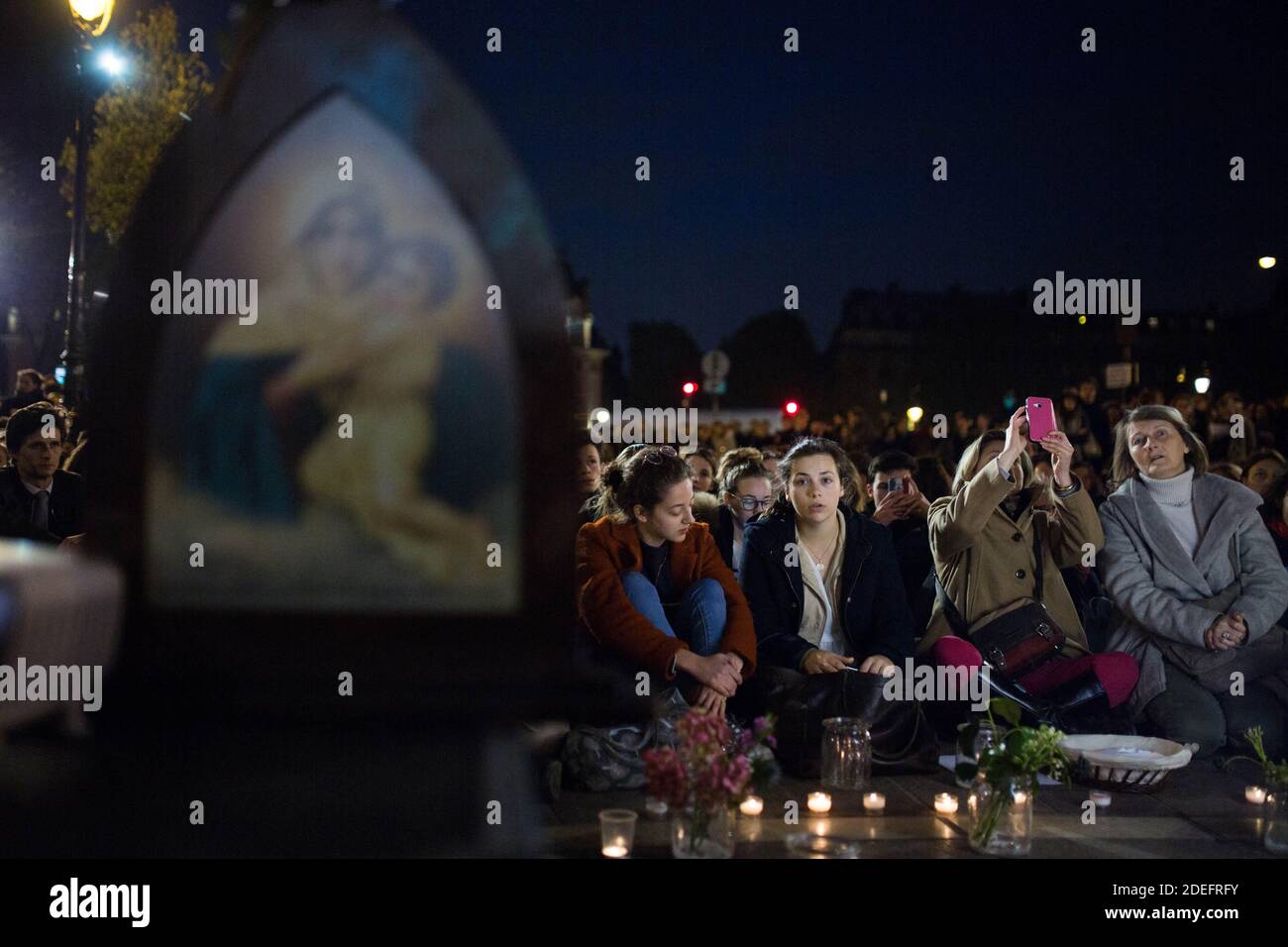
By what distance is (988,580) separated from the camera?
21.4 feet

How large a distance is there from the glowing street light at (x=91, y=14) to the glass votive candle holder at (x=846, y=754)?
20.3ft

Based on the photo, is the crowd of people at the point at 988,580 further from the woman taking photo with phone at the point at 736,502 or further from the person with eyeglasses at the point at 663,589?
the woman taking photo with phone at the point at 736,502

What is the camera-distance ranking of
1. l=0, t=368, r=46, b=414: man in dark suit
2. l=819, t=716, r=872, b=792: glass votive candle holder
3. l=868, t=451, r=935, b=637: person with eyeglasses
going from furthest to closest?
l=0, t=368, r=46, b=414: man in dark suit → l=868, t=451, r=935, b=637: person with eyeglasses → l=819, t=716, r=872, b=792: glass votive candle holder

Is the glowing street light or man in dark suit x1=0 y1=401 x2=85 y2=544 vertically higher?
the glowing street light

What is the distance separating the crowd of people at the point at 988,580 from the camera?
6145 millimetres

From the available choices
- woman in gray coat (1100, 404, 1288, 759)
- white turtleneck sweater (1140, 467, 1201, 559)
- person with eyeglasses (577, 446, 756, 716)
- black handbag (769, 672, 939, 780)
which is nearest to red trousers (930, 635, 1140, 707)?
woman in gray coat (1100, 404, 1288, 759)

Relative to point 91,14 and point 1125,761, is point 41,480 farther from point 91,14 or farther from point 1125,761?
point 1125,761

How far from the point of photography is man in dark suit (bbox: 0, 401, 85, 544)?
6672 mm

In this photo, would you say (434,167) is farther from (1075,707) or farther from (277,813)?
(1075,707)

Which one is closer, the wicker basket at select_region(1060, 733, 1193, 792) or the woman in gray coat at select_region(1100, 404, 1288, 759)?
the wicker basket at select_region(1060, 733, 1193, 792)

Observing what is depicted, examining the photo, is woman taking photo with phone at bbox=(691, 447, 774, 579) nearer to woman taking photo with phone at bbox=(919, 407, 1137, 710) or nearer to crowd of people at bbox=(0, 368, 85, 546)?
woman taking photo with phone at bbox=(919, 407, 1137, 710)

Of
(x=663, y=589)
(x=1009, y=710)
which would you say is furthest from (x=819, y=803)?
(x=663, y=589)

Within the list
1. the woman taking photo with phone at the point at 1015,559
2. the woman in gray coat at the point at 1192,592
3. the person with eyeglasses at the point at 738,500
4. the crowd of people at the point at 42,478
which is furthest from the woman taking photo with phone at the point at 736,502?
the crowd of people at the point at 42,478

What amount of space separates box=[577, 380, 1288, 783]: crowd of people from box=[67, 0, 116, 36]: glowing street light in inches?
167
